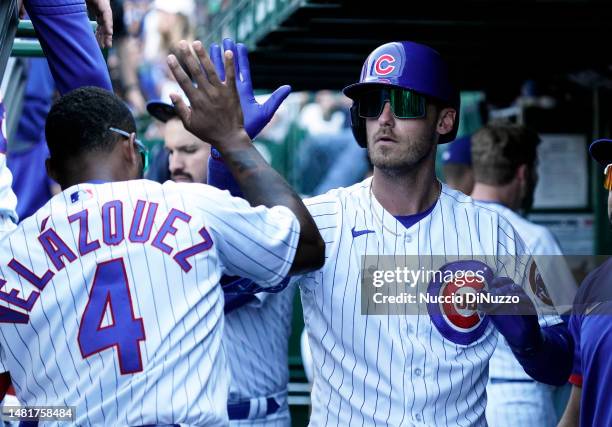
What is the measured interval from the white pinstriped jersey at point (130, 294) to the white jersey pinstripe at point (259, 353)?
1.42 meters

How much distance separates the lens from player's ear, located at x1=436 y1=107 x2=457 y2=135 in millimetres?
3766

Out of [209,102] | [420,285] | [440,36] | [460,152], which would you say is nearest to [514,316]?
[420,285]

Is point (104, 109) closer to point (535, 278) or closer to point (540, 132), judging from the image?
point (535, 278)

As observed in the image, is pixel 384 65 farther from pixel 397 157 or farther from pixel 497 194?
pixel 497 194

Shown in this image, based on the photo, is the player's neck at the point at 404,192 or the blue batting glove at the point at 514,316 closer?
the blue batting glove at the point at 514,316

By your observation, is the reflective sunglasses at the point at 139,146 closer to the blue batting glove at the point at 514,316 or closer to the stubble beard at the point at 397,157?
the stubble beard at the point at 397,157

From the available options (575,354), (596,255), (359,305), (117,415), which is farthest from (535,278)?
(596,255)

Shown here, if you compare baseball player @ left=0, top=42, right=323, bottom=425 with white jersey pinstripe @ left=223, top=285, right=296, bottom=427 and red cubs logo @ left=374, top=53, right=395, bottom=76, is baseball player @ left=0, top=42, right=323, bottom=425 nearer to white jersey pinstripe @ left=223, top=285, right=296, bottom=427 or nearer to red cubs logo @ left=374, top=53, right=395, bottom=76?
red cubs logo @ left=374, top=53, right=395, bottom=76

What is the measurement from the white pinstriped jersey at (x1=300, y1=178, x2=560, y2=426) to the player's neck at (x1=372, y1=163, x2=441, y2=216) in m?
0.04

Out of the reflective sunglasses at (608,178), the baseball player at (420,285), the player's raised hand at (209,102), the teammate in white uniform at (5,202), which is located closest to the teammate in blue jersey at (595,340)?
the reflective sunglasses at (608,178)

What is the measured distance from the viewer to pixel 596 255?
20.6 feet

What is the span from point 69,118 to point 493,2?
8.17ft

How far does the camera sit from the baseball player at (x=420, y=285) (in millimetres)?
3320

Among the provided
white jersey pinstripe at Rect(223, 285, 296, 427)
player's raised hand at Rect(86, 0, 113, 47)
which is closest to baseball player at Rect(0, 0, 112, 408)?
player's raised hand at Rect(86, 0, 113, 47)
